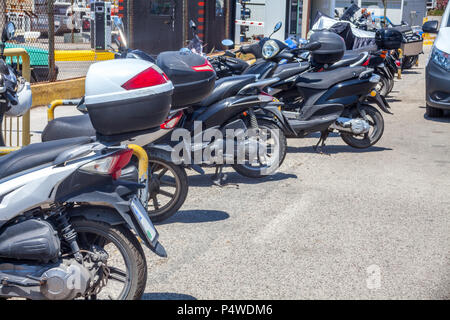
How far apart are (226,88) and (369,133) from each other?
2.73 m

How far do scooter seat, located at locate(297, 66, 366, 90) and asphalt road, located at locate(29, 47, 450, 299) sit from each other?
87 centimetres

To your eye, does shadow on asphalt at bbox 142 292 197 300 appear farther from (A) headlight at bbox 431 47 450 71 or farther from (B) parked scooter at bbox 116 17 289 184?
(A) headlight at bbox 431 47 450 71

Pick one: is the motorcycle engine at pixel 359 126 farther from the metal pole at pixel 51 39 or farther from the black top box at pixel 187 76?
the metal pole at pixel 51 39

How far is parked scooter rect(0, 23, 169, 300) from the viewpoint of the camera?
3.41 m

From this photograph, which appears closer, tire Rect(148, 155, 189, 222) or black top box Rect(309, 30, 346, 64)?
tire Rect(148, 155, 189, 222)

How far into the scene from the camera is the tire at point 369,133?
8211 millimetres

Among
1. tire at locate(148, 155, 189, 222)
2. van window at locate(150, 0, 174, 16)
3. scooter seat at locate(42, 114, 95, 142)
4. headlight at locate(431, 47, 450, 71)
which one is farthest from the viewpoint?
van window at locate(150, 0, 174, 16)

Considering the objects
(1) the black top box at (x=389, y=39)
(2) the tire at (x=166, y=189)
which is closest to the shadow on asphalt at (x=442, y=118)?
(1) the black top box at (x=389, y=39)

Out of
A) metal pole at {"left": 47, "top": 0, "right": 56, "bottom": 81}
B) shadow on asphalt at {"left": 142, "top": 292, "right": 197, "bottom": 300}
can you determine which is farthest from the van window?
shadow on asphalt at {"left": 142, "top": 292, "right": 197, "bottom": 300}

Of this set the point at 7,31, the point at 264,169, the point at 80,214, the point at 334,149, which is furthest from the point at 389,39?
the point at 80,214

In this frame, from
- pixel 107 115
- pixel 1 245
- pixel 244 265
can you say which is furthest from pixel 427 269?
pixel 1 245

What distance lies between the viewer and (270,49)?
26.3 ft

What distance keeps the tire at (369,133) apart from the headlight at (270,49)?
3.98 ft
